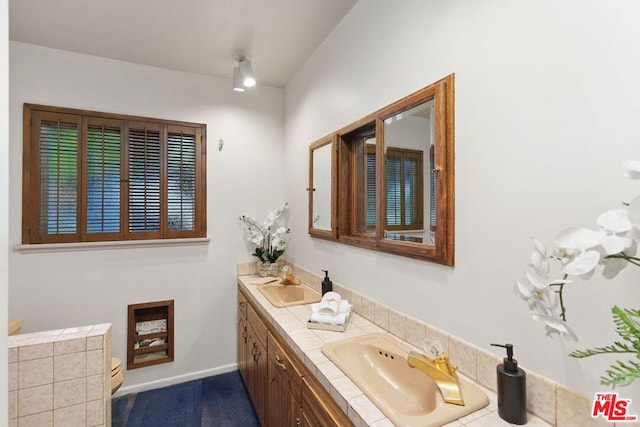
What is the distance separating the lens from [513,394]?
0.88 m

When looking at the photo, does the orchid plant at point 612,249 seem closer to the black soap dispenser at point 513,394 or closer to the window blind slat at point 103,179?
the black soap dispenser at point 513,394

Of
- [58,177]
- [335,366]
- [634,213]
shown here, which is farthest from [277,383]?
[58,177]

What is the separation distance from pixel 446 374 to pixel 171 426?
6.67 feet

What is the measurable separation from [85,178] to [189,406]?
192 centimetres

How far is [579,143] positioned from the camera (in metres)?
0.84

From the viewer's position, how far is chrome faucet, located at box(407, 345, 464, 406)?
3.23ft

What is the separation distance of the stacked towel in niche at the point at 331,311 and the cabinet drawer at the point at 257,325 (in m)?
0.46

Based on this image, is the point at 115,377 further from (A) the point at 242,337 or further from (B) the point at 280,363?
(B) the point at 280,363

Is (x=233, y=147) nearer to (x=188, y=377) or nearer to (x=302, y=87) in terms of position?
(x=302, y=87)

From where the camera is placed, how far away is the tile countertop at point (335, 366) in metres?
0.91

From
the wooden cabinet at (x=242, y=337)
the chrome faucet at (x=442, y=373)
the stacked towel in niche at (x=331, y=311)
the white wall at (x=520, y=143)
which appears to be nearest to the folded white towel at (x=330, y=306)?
the stacked towel in niche at (x=331, y=311)

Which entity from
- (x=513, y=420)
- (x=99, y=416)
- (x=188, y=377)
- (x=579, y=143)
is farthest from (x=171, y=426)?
(x=579, y=143)

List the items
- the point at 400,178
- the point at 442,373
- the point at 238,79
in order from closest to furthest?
the point at 442,373, the point at 400,178, the point at 238,79

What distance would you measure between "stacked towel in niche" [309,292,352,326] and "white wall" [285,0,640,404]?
23cm
